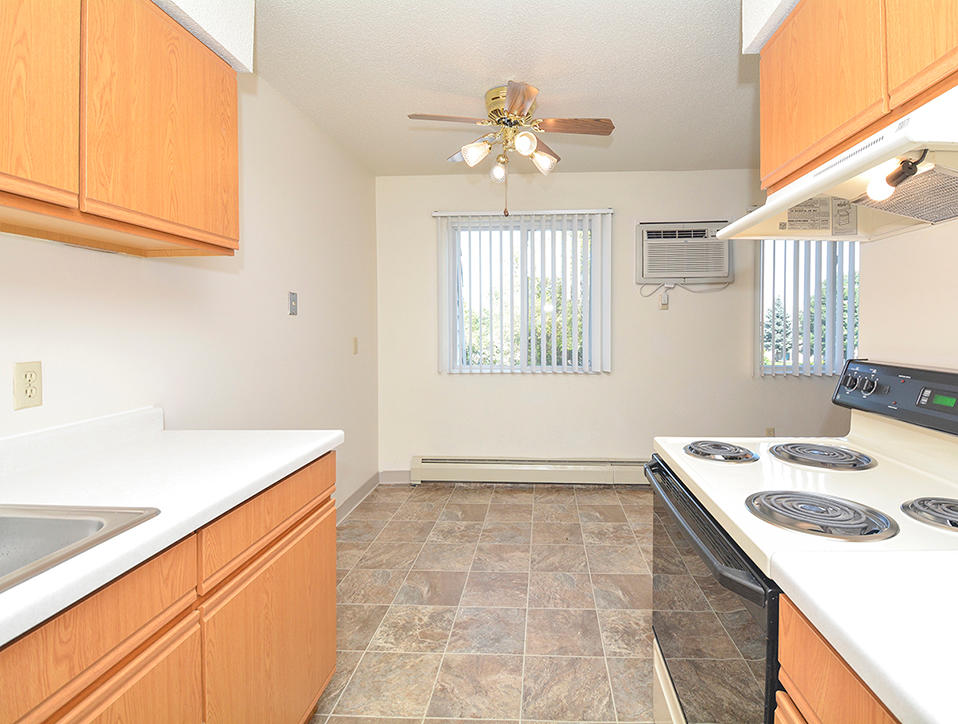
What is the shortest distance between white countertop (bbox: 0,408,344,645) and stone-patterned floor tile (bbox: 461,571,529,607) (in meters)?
1.23

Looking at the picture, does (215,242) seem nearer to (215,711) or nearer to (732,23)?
(215,711)

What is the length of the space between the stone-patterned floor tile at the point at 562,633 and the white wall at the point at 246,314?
164 centimetres

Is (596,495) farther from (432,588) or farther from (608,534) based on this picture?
(432,588)

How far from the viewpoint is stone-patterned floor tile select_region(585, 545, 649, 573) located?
2.71 m

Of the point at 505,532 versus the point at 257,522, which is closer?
the point at 257,522

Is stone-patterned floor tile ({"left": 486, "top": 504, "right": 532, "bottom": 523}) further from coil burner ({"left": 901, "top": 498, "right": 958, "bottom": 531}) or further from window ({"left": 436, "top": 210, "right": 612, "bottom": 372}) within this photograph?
coil burner ({"left": 901, "top": 498, "right": 958, "bottom": 531})

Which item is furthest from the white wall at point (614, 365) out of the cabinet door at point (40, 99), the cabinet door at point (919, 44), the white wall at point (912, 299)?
the cabinet door at point (40, 99)

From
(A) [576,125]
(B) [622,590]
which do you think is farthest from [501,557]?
(A) [576,125]

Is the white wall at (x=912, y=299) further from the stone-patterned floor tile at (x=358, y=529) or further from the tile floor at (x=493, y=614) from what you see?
the stone-patterned floor tile at (x=358, y=529)

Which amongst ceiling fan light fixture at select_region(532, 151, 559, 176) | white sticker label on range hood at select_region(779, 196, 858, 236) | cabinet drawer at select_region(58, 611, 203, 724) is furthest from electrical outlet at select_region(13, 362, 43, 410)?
ceiling fan light fixture at select_region(532, 151, 559, 176)

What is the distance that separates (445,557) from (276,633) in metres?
1.64

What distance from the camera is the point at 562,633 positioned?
7.03 ft

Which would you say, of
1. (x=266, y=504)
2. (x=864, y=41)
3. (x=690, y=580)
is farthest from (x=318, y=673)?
(x=864, y=41)

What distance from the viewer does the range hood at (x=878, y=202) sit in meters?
0.80
